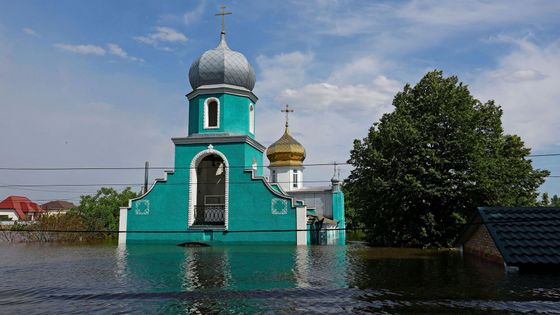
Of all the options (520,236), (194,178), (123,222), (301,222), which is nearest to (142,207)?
(123,222)

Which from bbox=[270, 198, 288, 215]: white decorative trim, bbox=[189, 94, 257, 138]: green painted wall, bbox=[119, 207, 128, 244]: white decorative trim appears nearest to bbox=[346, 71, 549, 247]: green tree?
bbox=[270, 198, 288, 215]: white decorative trim

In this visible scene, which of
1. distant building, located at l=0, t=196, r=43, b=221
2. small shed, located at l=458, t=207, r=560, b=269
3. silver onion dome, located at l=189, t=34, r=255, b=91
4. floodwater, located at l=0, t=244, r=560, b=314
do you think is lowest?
floodwater, located at l=0, t=244, r=560, b=314

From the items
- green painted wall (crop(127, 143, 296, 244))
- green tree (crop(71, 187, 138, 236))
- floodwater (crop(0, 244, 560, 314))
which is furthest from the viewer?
green tree (crop(71, 187, 138, 236))

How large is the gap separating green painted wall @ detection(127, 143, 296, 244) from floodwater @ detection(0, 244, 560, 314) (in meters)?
5.72

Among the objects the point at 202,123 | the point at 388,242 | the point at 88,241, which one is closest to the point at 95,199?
the point at 88,241

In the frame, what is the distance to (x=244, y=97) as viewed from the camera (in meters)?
25.1

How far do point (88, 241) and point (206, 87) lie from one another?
1233cm

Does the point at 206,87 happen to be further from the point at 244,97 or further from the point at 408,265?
the point at 408,265

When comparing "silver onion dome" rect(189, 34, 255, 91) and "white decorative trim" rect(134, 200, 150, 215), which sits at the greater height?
"silver onion dome" rect(189, 34, 255, 91)

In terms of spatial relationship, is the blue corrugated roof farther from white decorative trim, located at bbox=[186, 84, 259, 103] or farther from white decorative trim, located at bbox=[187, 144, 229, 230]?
white decorative trim, located at bbox=[186, 84, 259, 103]

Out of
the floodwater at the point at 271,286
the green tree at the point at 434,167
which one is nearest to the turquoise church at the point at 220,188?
the green tree at the point at 434,167

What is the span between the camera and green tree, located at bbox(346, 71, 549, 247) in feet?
66.0

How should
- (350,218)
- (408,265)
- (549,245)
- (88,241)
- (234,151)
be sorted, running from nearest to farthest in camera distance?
(549,245)
(408,265)
(234,151)
(88,241)
(350,218)

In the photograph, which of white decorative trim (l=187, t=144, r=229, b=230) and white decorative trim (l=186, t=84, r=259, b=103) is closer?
white decorative trim (l=187, t=144, r=229, b=230)
